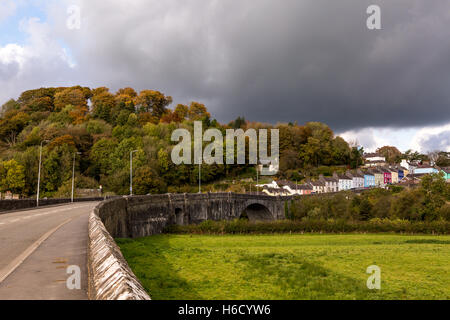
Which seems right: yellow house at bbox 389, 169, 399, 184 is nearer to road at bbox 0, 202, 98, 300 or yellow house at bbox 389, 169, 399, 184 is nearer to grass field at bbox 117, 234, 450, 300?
grass field at bbox 117, 234, 450, 300

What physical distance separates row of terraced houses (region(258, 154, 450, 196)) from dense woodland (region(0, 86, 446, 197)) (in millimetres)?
9849

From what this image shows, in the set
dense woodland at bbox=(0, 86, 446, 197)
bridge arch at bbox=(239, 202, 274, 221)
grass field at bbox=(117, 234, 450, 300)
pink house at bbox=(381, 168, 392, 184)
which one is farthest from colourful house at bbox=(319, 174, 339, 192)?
grass field at bbox=(117, 234, 450, 300)

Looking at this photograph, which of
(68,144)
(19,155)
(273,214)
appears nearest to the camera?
(273,214)

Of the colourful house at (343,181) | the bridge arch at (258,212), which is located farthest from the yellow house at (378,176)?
the bridge arch at (258,212)

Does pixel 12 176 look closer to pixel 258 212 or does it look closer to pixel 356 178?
pixel 258 212

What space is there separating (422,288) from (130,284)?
15.7 metres

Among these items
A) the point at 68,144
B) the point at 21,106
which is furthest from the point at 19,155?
the point at 21,106

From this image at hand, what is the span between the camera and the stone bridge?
27297 mm

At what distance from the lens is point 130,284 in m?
4.97

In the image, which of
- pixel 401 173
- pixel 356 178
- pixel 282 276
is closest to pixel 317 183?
pixel 356 178

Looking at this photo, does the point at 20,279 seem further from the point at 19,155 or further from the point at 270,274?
Answer: the point at 19,155

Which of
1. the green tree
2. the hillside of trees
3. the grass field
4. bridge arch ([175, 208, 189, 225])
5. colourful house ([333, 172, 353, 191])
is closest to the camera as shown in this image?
the grass field

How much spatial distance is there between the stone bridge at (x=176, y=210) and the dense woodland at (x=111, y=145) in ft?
92.2
